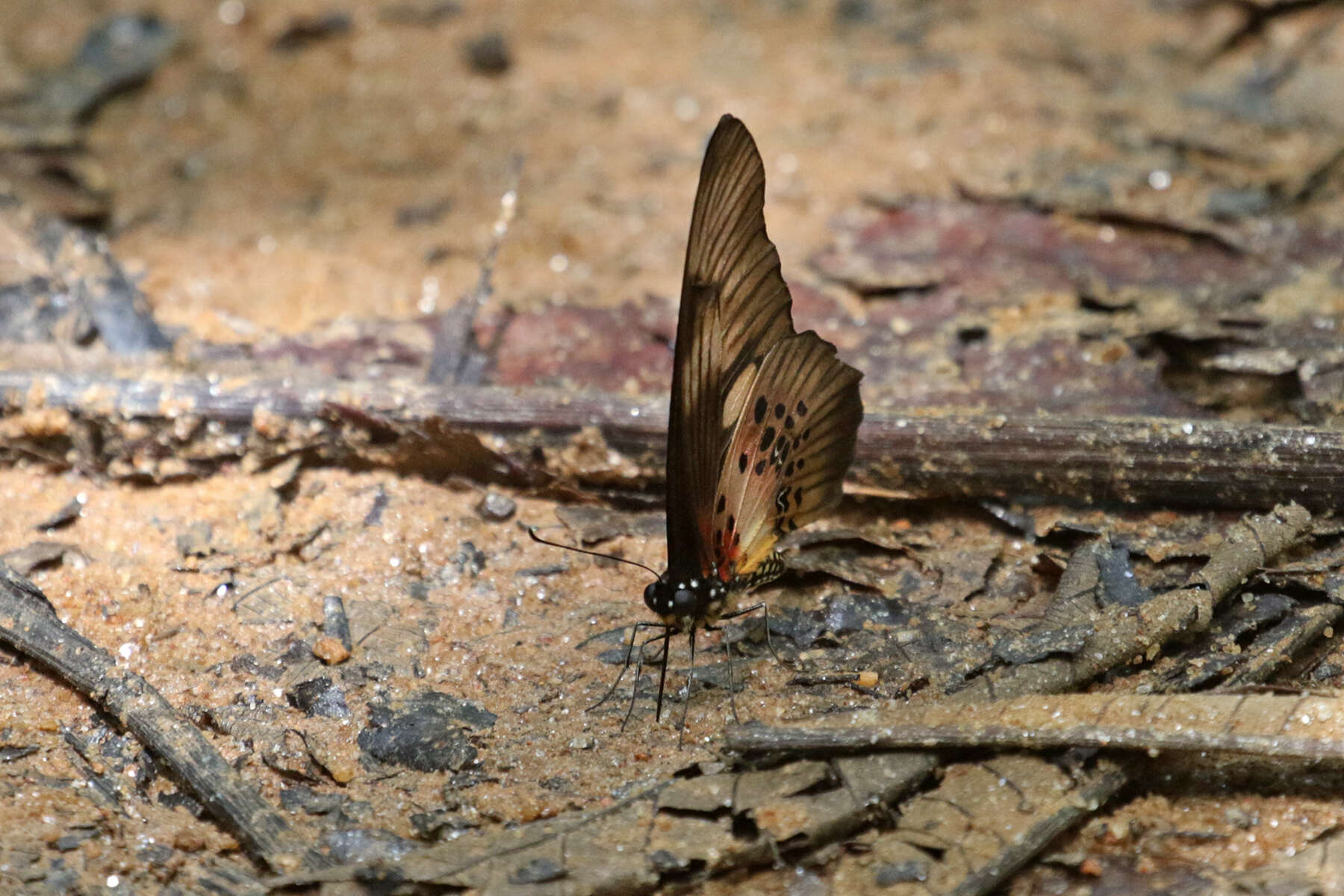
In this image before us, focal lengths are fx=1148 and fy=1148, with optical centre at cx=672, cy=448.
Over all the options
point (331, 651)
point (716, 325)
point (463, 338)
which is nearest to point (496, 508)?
point (331, 651)

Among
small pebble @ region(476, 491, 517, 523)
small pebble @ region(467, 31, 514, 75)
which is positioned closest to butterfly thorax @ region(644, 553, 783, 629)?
small pebble @ region(476, 491, 517, 523)

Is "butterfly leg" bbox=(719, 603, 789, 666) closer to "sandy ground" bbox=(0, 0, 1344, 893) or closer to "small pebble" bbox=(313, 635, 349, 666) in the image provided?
"sandy ground" bbox=(0, 0, 1344, 893)

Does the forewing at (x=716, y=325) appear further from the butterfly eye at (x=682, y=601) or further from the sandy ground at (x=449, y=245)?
the sandy ground at (x=449, y=245)

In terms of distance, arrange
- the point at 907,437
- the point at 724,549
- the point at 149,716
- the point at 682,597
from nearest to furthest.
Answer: the point at 149,716 < the point at 682,597 < the point at 724,549 < the point at 907,437

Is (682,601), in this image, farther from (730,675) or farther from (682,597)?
(730,675)

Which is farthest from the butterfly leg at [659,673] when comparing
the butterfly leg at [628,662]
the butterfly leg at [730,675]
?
the butterfly leg at [730,675]

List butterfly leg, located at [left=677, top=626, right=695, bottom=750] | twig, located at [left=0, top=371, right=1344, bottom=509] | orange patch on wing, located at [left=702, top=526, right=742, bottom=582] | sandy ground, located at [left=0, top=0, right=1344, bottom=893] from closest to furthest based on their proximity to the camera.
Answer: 1. sandy ground, located at [left=0, top=0, right=1344, bottom=893]
2. butterfly leg, located at [left=677, top=626, right=695, bottom=750]
3. orange patch on wing, located at [left=702, top=526, right=742, bottom=582]
4. twig, located at [left=0, top=371, right=1344, bottom=509]
